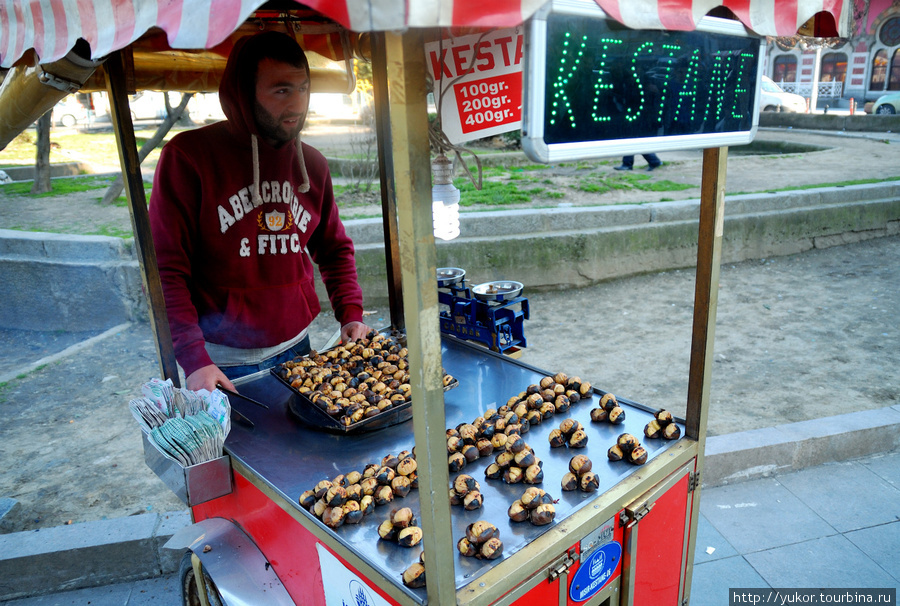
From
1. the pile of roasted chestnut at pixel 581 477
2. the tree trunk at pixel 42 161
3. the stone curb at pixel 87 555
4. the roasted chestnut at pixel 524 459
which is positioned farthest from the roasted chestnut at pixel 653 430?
the tree trunk at pixel 42 161

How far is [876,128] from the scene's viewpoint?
18109 millimetres

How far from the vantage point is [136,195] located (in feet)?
6.39

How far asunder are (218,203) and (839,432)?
3798 mm

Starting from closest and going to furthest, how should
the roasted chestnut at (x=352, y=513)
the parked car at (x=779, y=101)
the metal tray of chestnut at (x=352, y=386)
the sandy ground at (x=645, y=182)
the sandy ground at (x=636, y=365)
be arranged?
the roasted chestnut at (x=352, y=513) < the metal tray of chestnut at (x=352, y=386) < the sandy ground at (x=636, y=365) < the sandy ground at (x=645, y=182) < the parked car at (x=779, y=101)

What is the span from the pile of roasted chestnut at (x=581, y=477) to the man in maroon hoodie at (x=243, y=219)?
4.25 ft

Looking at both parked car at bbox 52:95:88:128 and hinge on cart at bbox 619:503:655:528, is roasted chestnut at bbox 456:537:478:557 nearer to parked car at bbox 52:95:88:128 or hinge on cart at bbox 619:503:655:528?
hinge on cart at bbox 619:503:655:528

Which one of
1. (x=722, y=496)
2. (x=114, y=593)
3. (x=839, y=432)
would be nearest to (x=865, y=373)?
(x=839, y=432)

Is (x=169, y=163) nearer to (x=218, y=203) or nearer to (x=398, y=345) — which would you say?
(x=218, y=203)

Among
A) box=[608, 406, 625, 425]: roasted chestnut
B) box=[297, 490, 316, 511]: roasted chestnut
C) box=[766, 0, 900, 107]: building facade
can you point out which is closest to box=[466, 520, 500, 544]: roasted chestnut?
box=[297, 490, 316, 511]: roasted chestnut

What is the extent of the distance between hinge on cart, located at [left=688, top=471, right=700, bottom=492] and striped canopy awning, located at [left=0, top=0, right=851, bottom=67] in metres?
1.37

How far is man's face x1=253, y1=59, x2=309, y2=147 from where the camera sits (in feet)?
7.16

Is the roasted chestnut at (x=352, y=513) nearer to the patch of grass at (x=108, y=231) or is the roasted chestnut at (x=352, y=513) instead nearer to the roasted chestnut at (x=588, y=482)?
the roasted chestnut at (x=588, y=482)

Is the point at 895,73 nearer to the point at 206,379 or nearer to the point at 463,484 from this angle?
the point at 463,484

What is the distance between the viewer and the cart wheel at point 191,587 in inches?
82.3
